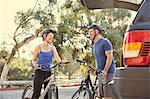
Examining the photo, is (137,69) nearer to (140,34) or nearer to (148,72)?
(148,72)

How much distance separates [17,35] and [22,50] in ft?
2.83

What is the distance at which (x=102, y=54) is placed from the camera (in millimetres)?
4719

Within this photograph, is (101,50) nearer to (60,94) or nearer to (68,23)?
(60,94)

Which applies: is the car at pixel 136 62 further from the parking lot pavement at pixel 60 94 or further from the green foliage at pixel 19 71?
the green foliage at pixel 19 71

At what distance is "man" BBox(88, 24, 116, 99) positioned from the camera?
15.3ft

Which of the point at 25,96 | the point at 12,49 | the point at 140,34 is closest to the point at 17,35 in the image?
the point at 12,49

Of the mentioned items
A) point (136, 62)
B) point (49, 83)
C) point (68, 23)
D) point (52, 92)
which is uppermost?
point (68, 23)

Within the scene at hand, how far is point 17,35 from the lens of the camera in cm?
1805

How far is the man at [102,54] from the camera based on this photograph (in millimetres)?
4666

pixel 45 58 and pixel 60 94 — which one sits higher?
pixel 45 58

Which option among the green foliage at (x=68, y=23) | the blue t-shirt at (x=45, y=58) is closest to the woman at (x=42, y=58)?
the blue t-shirt at (x=45, y=58)

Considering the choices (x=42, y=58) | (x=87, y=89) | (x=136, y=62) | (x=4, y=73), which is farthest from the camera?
(x=4, y=73)

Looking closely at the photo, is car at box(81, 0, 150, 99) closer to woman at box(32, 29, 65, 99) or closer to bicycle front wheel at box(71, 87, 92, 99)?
bicycle front wheel at box(71, 87, 92, 99)

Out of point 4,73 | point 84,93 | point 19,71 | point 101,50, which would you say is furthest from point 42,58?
point 19,71
